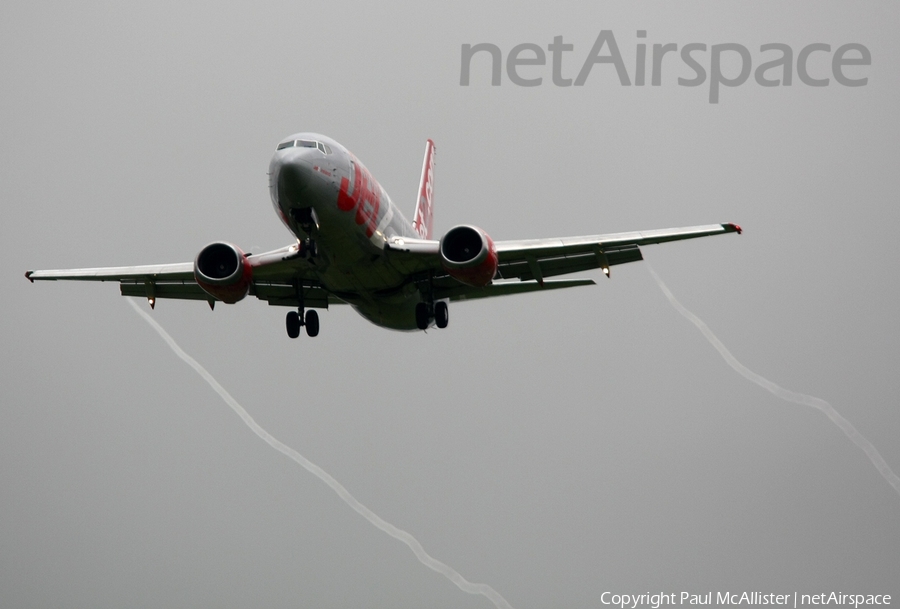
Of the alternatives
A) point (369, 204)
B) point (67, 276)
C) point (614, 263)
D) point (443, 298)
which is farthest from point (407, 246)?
point (67, 276)

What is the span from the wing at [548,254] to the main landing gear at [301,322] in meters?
3.57

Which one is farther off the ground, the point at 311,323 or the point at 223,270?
the point at 223,270

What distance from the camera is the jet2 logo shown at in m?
25.9

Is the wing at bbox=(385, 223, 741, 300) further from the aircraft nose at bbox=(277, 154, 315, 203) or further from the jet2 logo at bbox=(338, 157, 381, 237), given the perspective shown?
the aircraft nose at bbox=(277, 154, 315, 203)

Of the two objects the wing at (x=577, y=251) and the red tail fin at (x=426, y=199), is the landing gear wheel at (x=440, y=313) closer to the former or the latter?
the wing at (x=577, y=251)

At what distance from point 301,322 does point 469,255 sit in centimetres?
646

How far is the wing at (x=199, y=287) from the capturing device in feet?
93.6

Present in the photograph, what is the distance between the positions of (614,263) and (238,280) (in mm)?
9572

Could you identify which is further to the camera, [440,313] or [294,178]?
[440,313]

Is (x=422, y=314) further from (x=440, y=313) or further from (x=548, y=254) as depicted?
(x=548, y=254)

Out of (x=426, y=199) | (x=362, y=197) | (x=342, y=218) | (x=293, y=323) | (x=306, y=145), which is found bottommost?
(x=293, y=323)

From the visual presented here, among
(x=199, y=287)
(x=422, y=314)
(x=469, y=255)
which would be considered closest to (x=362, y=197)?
(x=469, y=255)

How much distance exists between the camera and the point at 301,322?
1224 inches

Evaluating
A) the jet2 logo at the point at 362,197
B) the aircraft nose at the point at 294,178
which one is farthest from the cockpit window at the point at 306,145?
the jet2 logo at the point at 362,197
